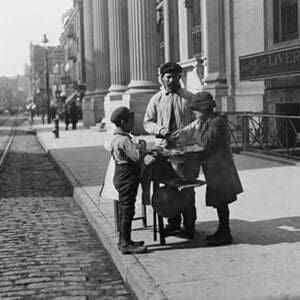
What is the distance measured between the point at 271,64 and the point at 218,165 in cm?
984

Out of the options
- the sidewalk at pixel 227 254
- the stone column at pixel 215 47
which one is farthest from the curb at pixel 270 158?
the stone column at pixel 215 47

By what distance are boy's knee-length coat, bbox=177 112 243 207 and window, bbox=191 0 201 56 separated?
19623mm

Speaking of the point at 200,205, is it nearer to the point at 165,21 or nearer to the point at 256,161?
the point at 256,161

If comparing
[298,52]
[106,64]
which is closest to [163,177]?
[298,52]

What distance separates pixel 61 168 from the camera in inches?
579

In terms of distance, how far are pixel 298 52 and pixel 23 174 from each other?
25.4 feet

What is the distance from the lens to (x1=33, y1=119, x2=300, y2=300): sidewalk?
4.77 meters

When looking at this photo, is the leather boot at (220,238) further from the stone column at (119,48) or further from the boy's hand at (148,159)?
the stone column at (119,48)

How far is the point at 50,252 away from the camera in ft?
22.6

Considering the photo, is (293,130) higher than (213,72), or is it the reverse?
(213,72)

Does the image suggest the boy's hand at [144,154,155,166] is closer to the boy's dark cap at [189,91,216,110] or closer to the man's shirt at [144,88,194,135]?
the man's shirt at [144,88,194,135]

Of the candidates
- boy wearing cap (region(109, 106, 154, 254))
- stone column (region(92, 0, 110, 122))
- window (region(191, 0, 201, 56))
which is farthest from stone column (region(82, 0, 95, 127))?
boy wearing cap (region(109, 106, 154, 254))

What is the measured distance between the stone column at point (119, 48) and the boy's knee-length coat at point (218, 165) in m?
21.2

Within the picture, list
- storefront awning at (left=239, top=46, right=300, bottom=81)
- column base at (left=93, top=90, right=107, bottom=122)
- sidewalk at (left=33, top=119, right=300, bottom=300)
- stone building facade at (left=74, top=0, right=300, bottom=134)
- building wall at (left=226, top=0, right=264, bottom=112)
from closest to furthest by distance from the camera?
sidewalk at (left=33, top=119, right=300, bottom=300)
storefront awning at (left=239, top=46, right=300, bottom=81)
stone building facade at (left=74, top=0, right=300, bottom=134)
building wall at (left=226, top=0, right=264, bottom=112)
column base at (left=93, top=90, right=107, bottom=122)
